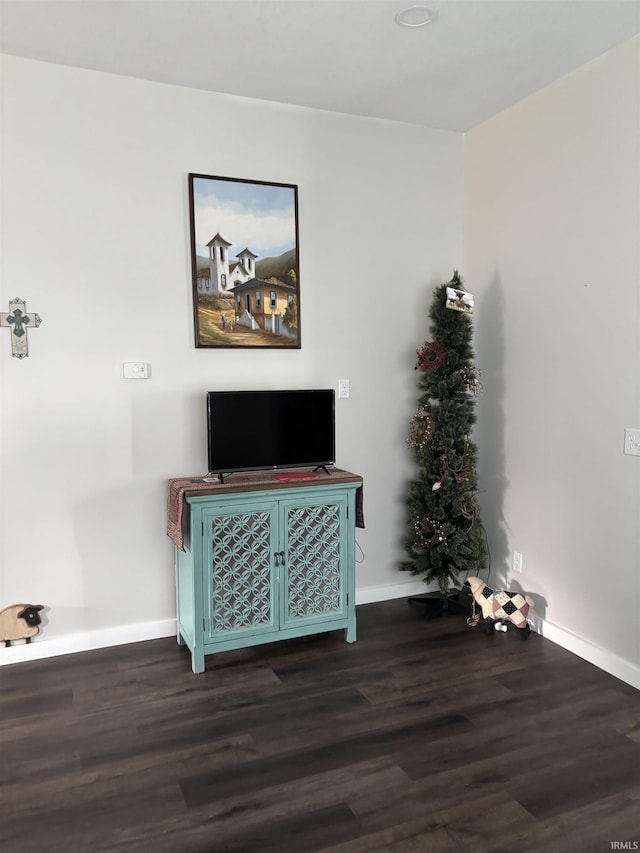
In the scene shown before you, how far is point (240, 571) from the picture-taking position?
10.3 ft

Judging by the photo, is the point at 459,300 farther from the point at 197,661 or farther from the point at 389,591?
the point at 197,661

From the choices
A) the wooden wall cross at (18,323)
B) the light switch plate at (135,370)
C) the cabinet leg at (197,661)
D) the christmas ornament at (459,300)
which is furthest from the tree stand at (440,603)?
the wooden wall cross at (18,323)

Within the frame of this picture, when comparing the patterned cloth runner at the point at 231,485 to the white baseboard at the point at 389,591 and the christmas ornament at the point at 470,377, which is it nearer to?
the white baseboard at the point at 389,591

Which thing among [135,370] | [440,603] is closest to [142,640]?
[135,370]

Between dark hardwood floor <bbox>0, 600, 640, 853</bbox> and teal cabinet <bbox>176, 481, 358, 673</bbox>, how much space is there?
5.9 inches

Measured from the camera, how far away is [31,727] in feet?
8.53

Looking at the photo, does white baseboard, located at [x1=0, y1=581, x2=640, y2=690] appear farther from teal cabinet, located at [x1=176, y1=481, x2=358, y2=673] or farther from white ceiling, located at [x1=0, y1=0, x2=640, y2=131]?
white ceiling, located at [x1=0, y1=0, x2=640, y2=131]

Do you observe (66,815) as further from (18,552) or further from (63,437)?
(63,437)

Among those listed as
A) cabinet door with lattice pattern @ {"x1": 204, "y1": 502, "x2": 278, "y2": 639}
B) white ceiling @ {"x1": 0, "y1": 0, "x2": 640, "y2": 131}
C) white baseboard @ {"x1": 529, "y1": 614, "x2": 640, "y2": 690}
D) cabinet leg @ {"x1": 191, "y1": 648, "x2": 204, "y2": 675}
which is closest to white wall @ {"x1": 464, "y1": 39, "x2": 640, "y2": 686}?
white baseboard @ {"x1": 529, "y1": 614, "x2": 640, "y2": 690}

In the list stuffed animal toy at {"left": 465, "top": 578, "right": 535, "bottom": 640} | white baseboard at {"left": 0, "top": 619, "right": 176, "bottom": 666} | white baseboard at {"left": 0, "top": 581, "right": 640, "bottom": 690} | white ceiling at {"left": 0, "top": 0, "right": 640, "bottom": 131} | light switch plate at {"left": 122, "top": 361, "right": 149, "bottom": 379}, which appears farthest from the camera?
stuffed animal toy at {"left": 465, "top": 578, "right": 535, "bottom": 640}

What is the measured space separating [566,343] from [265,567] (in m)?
1.91

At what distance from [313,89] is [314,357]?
1407 mm

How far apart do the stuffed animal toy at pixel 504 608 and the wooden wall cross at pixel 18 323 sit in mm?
2690

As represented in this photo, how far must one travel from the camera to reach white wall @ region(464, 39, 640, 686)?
2.95 metres
